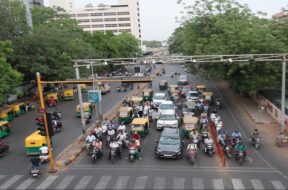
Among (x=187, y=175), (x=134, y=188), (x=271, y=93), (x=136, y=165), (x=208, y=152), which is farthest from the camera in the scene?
(x=271, y=93)

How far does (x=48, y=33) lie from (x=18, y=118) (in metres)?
16.1

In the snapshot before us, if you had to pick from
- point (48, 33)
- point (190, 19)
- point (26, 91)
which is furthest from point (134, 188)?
point (26, 91)

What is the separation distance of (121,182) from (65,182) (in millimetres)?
3206

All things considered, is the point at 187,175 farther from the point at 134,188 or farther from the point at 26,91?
the point at 26,91

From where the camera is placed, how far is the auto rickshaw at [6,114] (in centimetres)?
3534

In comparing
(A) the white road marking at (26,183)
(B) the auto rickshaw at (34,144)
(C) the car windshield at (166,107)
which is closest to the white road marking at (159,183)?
A: (A) the white road marking at (26,183)

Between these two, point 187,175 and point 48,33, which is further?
point 48,33

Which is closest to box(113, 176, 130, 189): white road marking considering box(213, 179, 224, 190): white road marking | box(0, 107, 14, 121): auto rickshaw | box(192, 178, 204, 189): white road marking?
box(192, 178, 204, 189): white road marking

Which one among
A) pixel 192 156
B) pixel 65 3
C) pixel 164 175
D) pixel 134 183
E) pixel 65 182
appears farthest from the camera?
pixel 65 3

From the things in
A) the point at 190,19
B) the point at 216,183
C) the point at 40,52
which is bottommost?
the point at 216,183

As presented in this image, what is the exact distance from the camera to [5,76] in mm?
35094

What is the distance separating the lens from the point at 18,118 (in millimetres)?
39062

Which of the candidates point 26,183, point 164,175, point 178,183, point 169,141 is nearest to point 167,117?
point 169,141

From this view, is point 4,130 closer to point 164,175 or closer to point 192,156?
point 164,175
